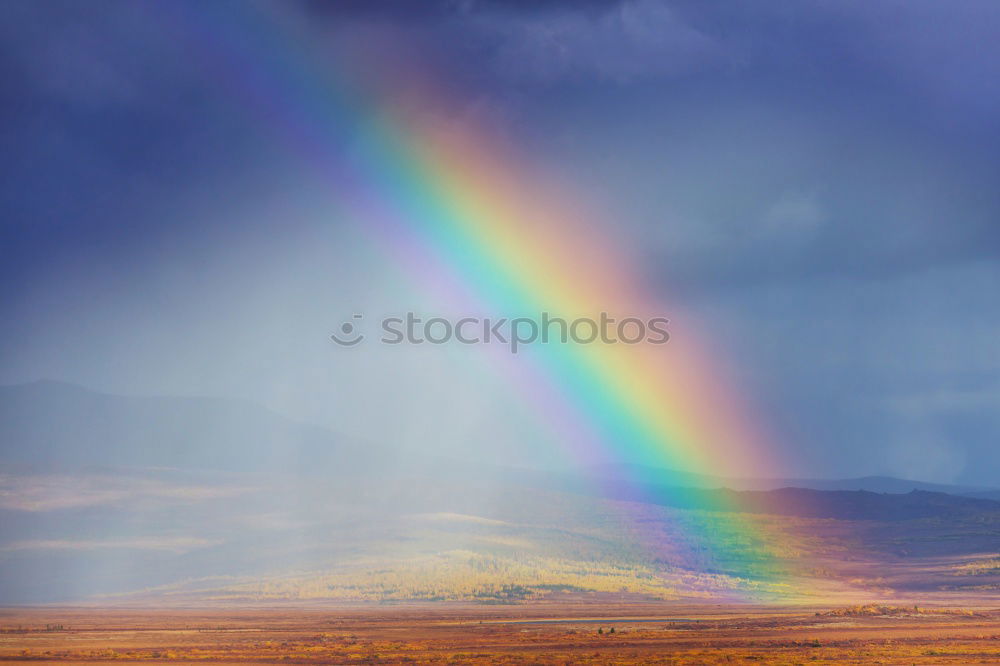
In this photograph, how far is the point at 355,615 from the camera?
81312 millimetres

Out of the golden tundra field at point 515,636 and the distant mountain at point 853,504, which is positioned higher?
the distant mountain at point 853,504

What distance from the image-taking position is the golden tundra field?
4891cm

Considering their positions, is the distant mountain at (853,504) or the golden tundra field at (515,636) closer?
the golden tundra field at (515,636)

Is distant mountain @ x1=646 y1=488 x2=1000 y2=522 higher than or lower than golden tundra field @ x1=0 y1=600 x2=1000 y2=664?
higher

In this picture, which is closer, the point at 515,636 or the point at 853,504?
the point at 515,636

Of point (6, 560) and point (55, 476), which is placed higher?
point (55, 476)

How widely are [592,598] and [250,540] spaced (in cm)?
5232

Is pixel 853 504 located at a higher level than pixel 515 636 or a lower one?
higher

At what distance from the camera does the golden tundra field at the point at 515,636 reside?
160 ft

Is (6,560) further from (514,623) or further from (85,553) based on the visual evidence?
(514,623)

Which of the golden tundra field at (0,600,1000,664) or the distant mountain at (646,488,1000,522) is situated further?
the distant mountain at (646,488,1000,522)

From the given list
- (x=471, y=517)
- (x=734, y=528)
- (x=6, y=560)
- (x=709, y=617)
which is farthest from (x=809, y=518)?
(x=6, y=560)

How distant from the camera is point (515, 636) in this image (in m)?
59.9

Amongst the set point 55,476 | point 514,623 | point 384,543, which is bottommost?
point 514,623
